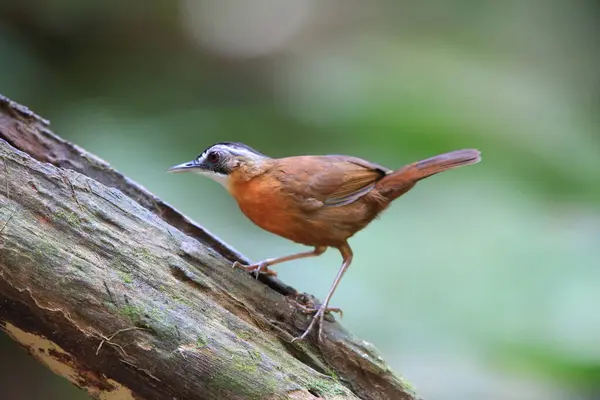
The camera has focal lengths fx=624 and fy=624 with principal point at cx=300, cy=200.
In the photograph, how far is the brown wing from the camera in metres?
2.85

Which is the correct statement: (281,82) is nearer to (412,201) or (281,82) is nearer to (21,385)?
(412,201)

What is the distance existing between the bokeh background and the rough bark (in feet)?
4.73

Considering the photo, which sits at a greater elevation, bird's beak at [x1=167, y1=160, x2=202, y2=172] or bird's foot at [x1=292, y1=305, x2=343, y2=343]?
bird's beak at [x1=167, y1=160, x2=202, y2=172]

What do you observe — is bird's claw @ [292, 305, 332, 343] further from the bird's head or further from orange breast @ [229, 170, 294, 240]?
the bird's head

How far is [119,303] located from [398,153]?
299cm

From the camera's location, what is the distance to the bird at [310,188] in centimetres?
283

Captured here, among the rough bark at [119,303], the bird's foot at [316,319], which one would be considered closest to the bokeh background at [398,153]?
the bird's foot at [316,319]

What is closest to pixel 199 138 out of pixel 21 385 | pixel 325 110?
pixel 325 110

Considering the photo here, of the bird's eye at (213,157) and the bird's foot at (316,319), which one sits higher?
the bird's eye at (213,157)

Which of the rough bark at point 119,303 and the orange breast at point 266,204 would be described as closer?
the rough bark at point 119,303

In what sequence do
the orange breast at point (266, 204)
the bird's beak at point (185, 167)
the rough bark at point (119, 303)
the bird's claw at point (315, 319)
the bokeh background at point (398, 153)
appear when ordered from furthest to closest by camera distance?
the bokeh background at point (398, 153) → the bird's beak at point (185, 167) → the orange breast at point (266, 204) → the bird's claw at point (315, 319) → the rough bark at point (119, 303)

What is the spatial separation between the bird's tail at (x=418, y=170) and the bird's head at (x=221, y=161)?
0.64 metres

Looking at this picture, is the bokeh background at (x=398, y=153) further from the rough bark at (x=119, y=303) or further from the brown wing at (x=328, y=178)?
the rough bark at (x=119, y=303)

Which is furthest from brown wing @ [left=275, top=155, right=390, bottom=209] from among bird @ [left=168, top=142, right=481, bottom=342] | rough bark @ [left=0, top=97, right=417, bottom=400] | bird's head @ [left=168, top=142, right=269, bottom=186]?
rough bark @ [left=0, top=97, right=417, bottom=400]
